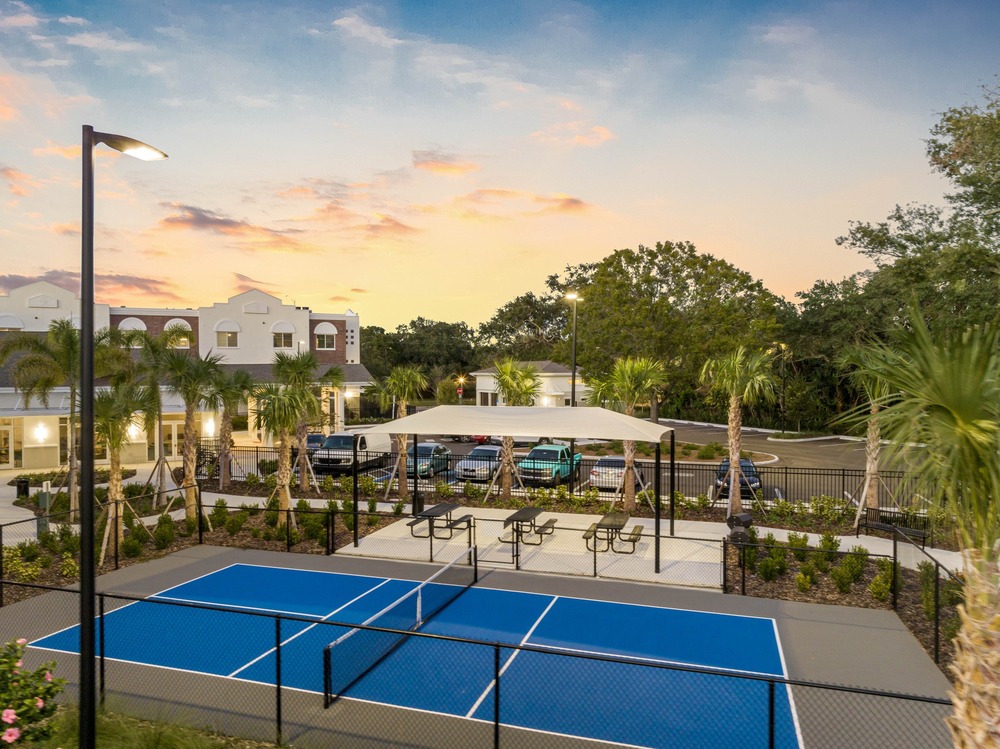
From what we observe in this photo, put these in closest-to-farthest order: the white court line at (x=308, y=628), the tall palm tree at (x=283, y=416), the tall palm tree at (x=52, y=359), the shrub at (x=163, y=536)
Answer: the white court line at (x=308, y=628), the shrub at (x=163, y=536), the tall palm tree at (x=283, y=416), the tall palm tree at (x=52, y=359)

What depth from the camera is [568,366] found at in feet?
172

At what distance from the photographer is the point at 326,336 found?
51250 mm

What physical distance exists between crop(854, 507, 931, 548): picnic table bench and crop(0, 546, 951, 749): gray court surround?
5630 mm

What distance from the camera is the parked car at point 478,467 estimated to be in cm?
2667

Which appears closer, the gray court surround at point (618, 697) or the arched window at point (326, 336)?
the gray court surround at point (618, 697)

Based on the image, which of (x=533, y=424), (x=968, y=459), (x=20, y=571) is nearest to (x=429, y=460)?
(x=533, y=424)

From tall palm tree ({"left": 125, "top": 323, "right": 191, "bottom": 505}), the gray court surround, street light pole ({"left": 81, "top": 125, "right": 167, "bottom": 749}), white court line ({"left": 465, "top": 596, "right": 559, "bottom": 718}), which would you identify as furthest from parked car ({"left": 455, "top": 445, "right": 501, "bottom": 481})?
street light pole ({"left": 81, "top": 125, "right": 167, "bottom": 749})

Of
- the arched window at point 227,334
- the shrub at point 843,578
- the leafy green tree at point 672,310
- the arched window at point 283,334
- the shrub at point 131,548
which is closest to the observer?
the shrub at point 843,578

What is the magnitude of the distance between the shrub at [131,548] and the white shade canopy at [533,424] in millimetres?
6347

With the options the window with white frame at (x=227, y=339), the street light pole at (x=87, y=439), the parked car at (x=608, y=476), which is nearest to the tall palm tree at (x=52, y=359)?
the parked car at (x=608, y=476)

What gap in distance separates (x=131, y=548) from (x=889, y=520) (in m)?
20.3

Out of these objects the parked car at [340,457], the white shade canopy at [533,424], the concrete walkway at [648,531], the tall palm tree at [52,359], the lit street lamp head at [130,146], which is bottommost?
the concrete walkway at [648,531]

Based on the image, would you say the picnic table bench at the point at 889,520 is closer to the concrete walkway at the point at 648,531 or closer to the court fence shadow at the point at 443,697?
the concrete walkway at the point at 648,531

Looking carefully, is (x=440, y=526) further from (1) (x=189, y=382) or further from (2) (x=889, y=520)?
(2) (x=889, y=520)
